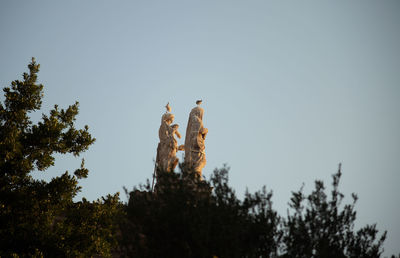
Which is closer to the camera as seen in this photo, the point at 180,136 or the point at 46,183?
the point at 46,183

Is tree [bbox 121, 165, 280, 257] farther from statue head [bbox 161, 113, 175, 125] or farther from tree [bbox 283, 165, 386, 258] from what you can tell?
statue head [bbox 161, 113, 175, 125]

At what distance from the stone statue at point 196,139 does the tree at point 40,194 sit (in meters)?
6.95

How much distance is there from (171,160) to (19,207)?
10.0m

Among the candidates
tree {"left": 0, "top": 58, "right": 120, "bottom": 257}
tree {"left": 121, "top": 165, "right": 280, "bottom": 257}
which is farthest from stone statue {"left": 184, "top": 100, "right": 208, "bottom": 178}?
tree {"left": 121, "top": 165, "right": 280, "bottom": 257}

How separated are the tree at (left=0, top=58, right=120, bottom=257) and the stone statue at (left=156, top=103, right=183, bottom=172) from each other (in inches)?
274

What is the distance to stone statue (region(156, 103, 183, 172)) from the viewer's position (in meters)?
20.7

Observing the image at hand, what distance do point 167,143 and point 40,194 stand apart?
9656 mm

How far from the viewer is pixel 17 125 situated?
1316 centimetres

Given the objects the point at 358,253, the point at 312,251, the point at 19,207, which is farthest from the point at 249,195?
the point at 19,207

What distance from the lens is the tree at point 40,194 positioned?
37.2 ft

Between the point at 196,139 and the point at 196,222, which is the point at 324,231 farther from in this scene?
the point at 196,139

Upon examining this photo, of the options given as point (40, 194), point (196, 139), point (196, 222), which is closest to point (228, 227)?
point (196, 222)

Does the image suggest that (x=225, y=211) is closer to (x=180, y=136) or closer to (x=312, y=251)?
(x=312, y=251)

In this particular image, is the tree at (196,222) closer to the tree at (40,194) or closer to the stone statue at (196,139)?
the tree at (40,194)
